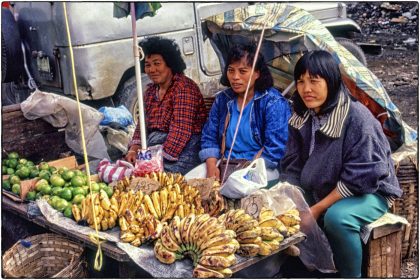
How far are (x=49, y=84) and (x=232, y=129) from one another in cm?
294

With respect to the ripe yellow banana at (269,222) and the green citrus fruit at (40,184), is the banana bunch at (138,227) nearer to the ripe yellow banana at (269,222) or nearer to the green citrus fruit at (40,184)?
the ripe yellow banana at (269,222)

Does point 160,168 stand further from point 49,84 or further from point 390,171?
point 49,84

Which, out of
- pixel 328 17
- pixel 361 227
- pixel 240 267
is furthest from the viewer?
pixel 328 17

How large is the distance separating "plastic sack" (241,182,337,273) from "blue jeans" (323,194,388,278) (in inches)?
2.6

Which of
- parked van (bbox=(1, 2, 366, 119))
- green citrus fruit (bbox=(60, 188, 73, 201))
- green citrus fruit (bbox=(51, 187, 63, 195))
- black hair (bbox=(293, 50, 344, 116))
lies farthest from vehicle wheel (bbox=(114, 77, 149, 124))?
black hair (bbox=(293, 50, 344, 116))

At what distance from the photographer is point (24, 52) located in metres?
6.67

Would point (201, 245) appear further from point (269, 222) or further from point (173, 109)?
point (173, 109)

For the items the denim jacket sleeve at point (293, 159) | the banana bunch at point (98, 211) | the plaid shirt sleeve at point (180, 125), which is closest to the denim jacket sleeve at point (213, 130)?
the plaid shirt sleeve at point (180, 125)

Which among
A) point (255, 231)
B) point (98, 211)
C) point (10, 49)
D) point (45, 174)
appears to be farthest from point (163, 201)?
point (10, 49)

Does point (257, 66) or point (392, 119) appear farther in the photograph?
point (257, 66)

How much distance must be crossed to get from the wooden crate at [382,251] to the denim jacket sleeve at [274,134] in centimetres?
103

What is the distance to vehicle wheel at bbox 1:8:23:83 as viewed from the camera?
6.34 m

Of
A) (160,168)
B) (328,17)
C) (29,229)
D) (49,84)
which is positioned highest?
(328,17)

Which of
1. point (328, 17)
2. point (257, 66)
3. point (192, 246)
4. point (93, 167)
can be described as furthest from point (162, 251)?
point (328, 17)
